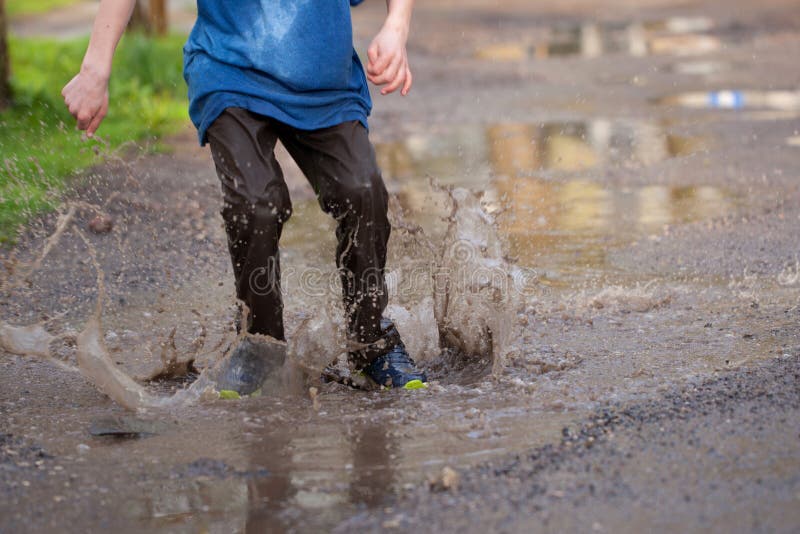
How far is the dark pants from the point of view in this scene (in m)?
3.83

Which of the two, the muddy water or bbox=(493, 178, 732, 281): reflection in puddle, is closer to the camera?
the muddy water

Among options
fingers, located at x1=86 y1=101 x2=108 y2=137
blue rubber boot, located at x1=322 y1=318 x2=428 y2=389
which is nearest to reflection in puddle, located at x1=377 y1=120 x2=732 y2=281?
blue rubber boot, located at x1=322 y1=318 x2=428 y2=389

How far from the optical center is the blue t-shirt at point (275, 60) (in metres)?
3.85

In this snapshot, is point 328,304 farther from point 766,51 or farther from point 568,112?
point 766,51

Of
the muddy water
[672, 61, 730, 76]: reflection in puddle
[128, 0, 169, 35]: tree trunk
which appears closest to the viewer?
the muddy water

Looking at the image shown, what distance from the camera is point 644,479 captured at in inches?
124

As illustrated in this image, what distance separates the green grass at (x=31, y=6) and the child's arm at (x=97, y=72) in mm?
23448

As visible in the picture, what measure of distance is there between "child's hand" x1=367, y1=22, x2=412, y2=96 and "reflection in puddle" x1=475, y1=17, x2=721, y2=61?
11861 millimetres

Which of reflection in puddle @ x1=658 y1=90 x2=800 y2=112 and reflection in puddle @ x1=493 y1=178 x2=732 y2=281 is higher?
reflection in puddle @ x1=658 y1=90 x2=800 y2=112

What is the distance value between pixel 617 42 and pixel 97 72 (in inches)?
543

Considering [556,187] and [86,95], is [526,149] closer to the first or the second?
[556,187]

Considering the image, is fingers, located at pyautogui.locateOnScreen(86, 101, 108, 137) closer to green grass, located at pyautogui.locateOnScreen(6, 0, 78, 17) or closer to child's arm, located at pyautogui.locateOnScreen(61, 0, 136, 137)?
child's arm, located at pyautogui.locateOnScreen(61, 0, 136, 137)

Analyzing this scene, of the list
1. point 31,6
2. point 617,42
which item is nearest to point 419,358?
point 617,42

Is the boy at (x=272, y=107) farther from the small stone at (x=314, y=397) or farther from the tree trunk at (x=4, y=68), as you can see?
the tree trunk at (x=4, y=68)
